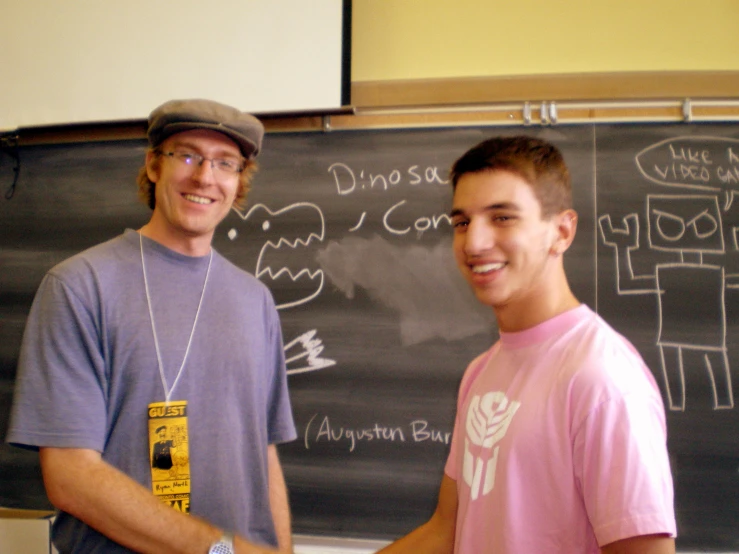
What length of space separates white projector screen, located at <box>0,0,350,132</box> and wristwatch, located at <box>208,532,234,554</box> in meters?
1.49

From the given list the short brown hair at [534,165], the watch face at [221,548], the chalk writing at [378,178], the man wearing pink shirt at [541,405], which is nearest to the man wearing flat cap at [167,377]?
the watch face at [221,548]

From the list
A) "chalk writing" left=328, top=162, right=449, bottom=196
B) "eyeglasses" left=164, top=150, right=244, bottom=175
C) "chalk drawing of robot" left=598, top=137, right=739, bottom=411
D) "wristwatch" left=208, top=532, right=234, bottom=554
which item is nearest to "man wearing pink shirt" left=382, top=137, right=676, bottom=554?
"wristwatch" left=208, top=532, right=234, bottom=554

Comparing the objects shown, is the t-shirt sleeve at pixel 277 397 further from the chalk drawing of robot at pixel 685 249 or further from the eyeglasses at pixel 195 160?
the chalk drawing of robot at pixel 685 249

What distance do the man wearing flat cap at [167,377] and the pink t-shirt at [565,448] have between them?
0.55 metres

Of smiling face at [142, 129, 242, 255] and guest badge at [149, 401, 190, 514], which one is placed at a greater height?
smiling face at [142, 129, 242, 255]

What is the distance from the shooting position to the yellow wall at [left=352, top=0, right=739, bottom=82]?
7.34 feet

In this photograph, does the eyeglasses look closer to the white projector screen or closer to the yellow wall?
the white projector screen

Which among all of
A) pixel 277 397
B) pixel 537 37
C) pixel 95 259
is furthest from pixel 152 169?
pixel 537 37

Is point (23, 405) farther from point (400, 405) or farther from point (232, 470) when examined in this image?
point (400, 405)

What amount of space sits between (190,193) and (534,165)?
77 cm

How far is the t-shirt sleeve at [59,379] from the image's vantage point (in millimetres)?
1182

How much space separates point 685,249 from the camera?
2.05m

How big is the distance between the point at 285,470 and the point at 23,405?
3.79 feet

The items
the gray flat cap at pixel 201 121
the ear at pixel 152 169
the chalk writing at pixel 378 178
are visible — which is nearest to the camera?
the gray flat cap at pixel 201 121
